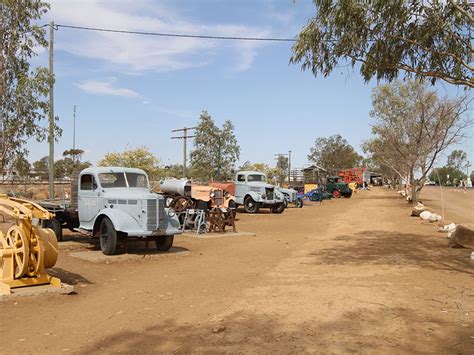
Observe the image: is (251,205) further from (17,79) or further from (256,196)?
(17,79)

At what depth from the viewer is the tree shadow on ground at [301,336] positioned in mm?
4562

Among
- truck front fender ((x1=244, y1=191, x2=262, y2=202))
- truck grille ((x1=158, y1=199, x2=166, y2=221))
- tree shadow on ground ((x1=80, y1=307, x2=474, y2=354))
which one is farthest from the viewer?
truck front fender ((x1=244, y1=191, x2=262, y2=202))

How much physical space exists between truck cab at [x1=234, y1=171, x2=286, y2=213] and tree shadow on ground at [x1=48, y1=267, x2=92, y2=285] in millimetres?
16987

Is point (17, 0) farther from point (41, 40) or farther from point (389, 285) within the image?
point (389, 285)

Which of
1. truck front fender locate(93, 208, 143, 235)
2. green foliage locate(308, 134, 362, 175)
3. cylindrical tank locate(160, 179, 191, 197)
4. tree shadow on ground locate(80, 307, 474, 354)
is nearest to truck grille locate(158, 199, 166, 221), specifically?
truck front fender locate(93, 208, 143, 235)

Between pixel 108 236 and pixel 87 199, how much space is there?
64.8 inches

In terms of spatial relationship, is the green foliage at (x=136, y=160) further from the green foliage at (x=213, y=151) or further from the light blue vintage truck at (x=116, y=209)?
the light blue vintage truck at (x=116, y=209)

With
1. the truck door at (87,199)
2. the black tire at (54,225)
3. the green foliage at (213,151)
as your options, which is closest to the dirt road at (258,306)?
the truck door at (87,199)

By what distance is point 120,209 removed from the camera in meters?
10.7

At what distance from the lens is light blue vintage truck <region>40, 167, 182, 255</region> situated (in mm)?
10352

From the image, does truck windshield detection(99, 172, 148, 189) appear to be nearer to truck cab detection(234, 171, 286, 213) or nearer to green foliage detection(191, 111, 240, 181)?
truck cab detection(234, 171, 286, 213)

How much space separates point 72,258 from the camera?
10195mm

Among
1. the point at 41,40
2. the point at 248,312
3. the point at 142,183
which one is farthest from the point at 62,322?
the point at 41,40

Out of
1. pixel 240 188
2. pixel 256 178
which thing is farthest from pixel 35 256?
pixel 256 178
